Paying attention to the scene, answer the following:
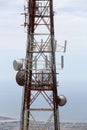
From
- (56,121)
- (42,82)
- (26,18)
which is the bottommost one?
(56,121)

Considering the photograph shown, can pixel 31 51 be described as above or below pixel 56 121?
above

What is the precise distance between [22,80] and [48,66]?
7.04 feet

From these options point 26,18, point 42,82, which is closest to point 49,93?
point 42,82

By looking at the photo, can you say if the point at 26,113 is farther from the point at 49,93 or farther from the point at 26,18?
the point at 26,18

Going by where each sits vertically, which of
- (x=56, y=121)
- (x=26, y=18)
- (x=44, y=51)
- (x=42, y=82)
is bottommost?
(x=56, y=121)

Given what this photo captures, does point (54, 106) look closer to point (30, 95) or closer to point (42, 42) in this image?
point (30, 95)

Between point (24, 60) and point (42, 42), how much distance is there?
1783 mm

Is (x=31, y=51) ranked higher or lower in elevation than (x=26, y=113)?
higher

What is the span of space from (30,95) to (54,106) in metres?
1.88

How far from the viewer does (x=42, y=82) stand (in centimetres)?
3222

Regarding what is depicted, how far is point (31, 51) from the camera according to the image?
31641mm

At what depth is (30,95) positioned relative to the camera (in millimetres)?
32219

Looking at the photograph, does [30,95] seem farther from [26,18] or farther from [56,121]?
[26,18]

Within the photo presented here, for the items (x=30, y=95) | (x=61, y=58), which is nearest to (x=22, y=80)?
(x=30, y=95)
